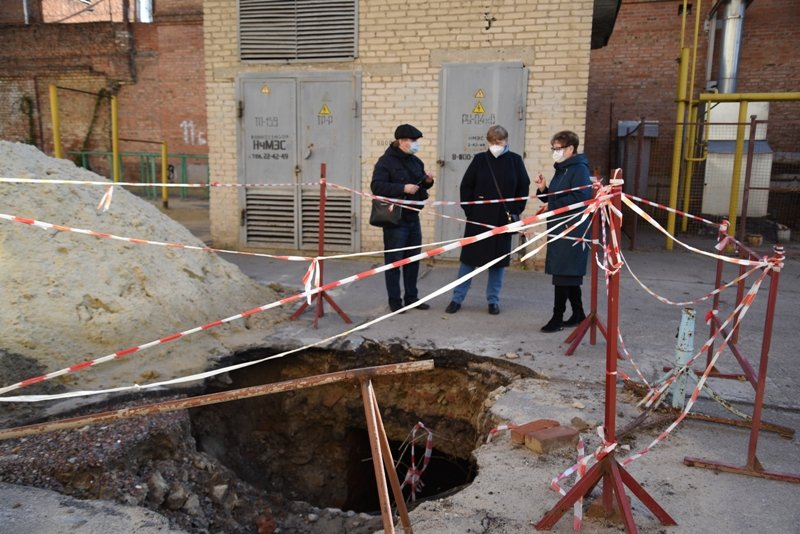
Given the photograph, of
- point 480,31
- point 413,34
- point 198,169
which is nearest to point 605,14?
point 480,31

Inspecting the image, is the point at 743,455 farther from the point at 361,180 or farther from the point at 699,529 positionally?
the point at 361,180

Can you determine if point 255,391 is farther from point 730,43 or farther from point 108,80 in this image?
point 108,80

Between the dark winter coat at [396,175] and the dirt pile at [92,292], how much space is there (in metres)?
1.48

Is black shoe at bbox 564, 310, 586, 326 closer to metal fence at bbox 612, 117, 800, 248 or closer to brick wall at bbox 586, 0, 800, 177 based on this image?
metal fence at bbox 612, 117, 800, 248

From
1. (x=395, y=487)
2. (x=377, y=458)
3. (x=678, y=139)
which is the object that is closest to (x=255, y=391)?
(x=377, y=458)

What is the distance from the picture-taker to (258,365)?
15.8 feet

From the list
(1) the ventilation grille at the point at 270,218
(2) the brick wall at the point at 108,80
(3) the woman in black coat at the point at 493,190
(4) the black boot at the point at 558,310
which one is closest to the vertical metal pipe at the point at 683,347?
(4) the black boot at the point at 558,310

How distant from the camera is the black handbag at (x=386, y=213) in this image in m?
5.45

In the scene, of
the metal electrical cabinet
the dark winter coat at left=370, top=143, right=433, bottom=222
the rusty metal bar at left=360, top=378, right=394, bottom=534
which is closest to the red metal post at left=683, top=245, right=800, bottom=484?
the rusty metal bar at left=360, top=378, right=394, bottom=534

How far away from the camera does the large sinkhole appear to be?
4.50 metres

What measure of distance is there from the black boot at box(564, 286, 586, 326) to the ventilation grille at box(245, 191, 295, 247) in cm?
450

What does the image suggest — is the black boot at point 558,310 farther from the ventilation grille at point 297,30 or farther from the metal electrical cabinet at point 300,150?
the ventilation grille at point 297,30

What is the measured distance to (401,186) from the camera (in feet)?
18.0

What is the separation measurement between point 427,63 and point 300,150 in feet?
6.76
